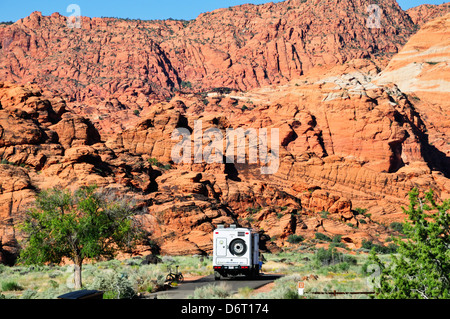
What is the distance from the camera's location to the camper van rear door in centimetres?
2108

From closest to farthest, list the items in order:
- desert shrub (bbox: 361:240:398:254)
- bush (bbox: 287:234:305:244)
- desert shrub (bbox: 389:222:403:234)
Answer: desert shrub (bbox: 361:240:398:254) < bush (bbox: 287:234:305:244) < desert shrub (bbox: 389:222:403:234)

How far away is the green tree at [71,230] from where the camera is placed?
1956 cm

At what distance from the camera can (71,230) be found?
19656 millimetres

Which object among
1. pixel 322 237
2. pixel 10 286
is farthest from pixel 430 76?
pixel 10 286

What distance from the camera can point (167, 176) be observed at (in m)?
58.4

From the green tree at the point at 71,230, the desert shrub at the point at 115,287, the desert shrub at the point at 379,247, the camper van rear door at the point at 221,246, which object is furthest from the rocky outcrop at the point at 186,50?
the desert shrub at the point at 115,287

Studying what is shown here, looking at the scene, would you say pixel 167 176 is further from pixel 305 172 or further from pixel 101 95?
pixel 101 95

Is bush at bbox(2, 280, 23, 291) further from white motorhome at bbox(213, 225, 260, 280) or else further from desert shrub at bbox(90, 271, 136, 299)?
white motorhome at bbox(213, 225, 260, 280)

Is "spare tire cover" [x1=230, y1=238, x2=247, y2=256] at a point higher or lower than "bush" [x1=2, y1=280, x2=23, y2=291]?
higher

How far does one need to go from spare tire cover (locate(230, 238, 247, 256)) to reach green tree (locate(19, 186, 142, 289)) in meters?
4.95

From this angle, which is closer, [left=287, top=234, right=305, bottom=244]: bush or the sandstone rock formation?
the sandstone rock formation

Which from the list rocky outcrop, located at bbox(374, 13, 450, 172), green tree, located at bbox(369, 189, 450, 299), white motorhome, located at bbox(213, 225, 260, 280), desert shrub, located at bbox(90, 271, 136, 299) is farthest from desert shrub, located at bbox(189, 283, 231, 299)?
rocky outcrop, located at bbox(374, 13, 450, 172)

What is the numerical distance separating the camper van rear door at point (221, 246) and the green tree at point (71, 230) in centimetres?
427

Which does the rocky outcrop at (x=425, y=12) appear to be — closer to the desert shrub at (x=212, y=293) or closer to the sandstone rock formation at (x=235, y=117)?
the sandstone rock formation at (x=235, y=117)
